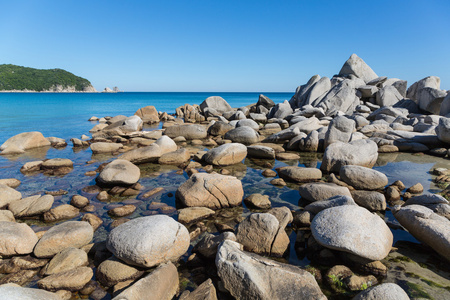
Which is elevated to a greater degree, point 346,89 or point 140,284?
point 346,89

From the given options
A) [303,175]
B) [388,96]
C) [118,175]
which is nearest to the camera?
[118,175]

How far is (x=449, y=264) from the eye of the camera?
4477mm

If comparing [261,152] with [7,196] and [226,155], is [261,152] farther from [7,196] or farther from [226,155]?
[7,196]

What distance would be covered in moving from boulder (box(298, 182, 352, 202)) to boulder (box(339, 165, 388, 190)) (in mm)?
1123

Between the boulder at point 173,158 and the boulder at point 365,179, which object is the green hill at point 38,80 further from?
the boulder at point 365,179

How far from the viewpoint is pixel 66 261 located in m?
4.32

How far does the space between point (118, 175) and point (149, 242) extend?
4.02 meters

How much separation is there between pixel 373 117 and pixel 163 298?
21.3m

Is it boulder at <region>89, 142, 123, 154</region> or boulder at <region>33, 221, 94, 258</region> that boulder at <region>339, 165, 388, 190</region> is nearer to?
boulder at <region>33, 221, 94, 258</region>

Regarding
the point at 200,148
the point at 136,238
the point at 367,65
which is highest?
the point at 367,65

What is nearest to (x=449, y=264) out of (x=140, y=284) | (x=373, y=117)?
(x=140, y=284)

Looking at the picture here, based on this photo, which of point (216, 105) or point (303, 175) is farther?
point (216, 105)

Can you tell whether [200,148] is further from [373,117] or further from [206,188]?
[373,117]

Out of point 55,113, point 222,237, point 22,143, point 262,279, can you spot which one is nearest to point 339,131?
point 222,237
